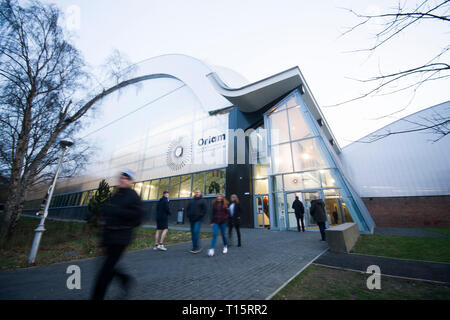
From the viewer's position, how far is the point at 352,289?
8.98ft

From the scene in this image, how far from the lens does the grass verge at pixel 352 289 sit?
2467 mm

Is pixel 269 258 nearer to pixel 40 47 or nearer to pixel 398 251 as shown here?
pixel 398 251

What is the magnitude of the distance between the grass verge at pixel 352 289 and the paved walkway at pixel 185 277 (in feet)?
0.88

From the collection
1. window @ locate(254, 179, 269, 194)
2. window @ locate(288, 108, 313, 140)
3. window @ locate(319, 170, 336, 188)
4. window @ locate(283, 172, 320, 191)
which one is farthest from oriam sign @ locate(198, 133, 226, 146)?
window @ locate(319, 170, 336, 188)

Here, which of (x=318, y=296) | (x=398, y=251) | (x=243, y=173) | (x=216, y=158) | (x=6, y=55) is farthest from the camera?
(x=216, y=158)

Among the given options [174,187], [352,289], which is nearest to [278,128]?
[174,187]

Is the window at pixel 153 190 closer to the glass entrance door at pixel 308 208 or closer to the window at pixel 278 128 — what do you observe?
the window at pixel 278 128

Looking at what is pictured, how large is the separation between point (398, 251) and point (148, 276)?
22.5 ft

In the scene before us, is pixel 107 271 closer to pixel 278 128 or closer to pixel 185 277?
pixel 185 277

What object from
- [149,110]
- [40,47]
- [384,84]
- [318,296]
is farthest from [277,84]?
[149,110]

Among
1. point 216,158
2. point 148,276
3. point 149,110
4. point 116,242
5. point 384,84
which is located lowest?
point 148,276

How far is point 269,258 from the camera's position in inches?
179

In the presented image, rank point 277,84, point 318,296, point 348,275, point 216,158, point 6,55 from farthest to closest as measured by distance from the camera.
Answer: point 216,158, point 277,84, point 6,55, point 348,275, point 318,296

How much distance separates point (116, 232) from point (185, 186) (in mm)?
14497
